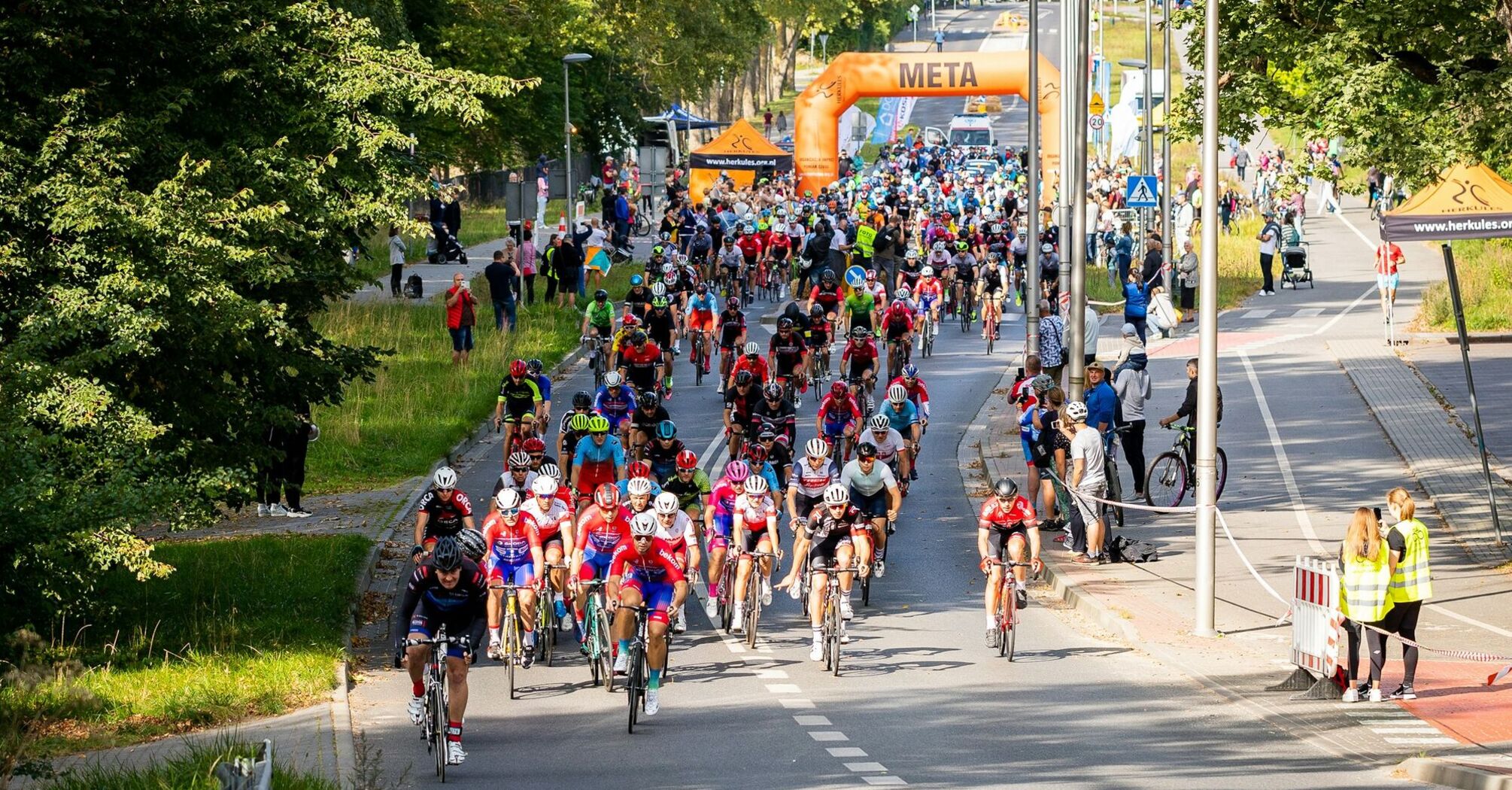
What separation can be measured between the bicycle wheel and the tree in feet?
29.5

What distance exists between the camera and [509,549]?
1612 cm

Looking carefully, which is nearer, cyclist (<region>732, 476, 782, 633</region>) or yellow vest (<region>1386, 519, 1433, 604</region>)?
yellow vest (<region>1386, 519, 1433, 604</region>)

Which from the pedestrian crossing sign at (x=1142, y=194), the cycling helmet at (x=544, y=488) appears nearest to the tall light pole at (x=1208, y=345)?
the cycling helmet at (x=544, y=488)

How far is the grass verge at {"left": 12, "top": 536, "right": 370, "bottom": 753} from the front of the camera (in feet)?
45.7

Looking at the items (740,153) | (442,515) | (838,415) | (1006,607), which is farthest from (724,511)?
(740,153)

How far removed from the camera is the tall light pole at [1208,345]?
17203mm

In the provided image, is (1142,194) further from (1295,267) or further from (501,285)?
(501,285)

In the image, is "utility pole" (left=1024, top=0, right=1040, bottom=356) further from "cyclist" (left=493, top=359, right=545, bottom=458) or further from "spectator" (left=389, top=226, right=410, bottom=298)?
"spectator" (left=389, top=226, right=410, bottom=298)

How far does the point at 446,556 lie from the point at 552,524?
3454 mm

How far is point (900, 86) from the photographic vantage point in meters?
54.0

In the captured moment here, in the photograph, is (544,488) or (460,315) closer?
(544,488)

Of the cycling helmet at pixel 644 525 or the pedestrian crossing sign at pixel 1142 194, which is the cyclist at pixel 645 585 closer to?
the cycling helmet at pixel 644 525

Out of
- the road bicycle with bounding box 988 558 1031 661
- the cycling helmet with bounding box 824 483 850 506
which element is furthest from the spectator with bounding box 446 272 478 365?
the road bicycle with bounding box 988 558 1031 661

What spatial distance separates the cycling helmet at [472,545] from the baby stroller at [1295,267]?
34510 mm
